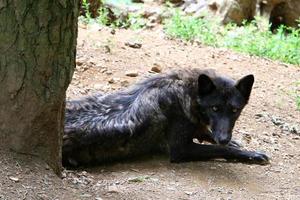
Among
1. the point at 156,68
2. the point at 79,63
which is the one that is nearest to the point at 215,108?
the point at 156,68

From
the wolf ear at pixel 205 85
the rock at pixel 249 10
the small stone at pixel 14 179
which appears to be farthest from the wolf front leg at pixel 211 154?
the rock at pixel 249 10

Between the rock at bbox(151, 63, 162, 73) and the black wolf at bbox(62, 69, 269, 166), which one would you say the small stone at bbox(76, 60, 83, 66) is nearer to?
the rock at bbox(151, 63, 162, 73)

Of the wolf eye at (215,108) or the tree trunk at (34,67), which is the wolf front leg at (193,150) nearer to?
the wolf eye at (215,108)

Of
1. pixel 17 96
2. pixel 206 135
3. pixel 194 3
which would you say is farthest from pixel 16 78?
pixel 194 3

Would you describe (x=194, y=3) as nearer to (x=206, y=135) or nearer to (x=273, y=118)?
(x=273, y=118)

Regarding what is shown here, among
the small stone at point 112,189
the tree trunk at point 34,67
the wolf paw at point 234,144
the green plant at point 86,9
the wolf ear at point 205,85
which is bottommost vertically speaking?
the wolf paw at point 234,144

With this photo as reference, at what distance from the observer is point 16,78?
3.87m

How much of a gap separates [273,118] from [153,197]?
9.67 ft

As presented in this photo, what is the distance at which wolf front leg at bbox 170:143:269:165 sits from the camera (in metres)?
5.66

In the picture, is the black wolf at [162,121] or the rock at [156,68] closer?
the black wolf at [162,121]

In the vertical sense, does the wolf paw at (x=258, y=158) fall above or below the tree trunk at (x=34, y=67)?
below

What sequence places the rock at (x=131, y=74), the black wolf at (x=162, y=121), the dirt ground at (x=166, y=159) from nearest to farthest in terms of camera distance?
the dirt ground at (x=166, y=159) → the black wolf at (x=162, y=121) → the rock at (x=131, y=74)

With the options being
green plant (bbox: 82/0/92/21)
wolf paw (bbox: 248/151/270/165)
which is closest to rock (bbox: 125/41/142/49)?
green plant (bbox: 82/0/92/21)

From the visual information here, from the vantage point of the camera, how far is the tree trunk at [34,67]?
12.3 feet
